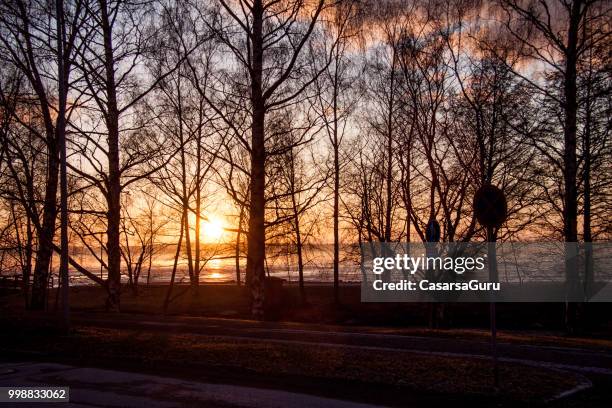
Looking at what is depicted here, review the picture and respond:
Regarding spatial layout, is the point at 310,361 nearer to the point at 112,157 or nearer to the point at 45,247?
the point at 112,157

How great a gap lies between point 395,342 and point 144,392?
6255 mm

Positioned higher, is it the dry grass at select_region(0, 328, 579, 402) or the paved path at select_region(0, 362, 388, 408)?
the dry grass at select_region(0, 328, 579, 402)

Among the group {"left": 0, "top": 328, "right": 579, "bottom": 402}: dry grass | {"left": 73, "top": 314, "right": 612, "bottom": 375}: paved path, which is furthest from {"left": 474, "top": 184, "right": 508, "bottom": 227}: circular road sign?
{"left": 73, "top": 314, "right": 612, "bottom": 375}: paved path

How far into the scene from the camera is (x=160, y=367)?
10.1m

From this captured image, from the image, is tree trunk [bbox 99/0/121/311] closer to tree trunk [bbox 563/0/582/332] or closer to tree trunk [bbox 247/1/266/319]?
tree trunk [bbox 247/1/266/319]

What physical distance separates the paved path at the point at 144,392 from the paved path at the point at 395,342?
4.21 m

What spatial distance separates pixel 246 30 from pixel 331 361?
10.1 m

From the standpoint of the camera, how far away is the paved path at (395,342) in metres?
10.8

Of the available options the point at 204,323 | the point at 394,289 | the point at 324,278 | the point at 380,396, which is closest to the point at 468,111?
the point at 204,323

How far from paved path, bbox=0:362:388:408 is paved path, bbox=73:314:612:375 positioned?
421cm

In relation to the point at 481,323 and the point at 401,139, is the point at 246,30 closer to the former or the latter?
the point at 401,139

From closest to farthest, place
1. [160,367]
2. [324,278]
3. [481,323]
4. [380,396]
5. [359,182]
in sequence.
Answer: [380,396], [160,367], [481,323], [359,182], [324,278]

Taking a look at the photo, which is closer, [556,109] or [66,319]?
[66,319]

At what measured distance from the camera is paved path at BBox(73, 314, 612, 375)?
1082 centimetres
